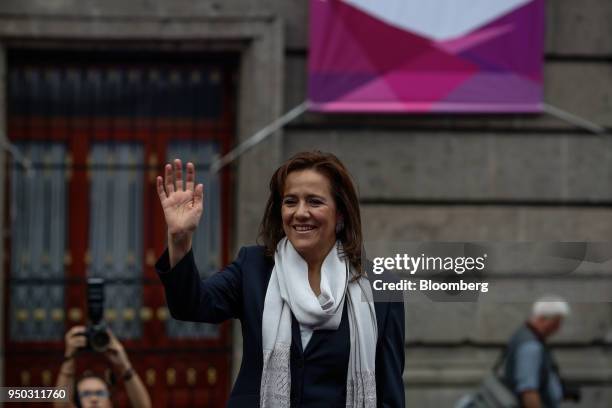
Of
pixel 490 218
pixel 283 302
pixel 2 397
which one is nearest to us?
pixel 283 302

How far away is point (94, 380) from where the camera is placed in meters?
5.70

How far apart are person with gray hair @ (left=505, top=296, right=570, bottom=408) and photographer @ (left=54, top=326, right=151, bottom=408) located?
8.71 feet

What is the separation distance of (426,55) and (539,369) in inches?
99.7

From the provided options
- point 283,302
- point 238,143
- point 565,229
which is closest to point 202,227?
point 238,143

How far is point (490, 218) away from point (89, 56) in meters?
3.23

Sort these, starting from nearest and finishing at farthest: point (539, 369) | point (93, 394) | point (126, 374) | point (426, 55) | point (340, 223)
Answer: point (340, 223), point (126, 374), point (93, 394), point (539, 369), point (426, 55)

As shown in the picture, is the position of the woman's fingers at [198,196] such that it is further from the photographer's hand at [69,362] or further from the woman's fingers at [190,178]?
the photographer's hand at [69,362]

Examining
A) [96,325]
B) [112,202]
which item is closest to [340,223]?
[96,325]

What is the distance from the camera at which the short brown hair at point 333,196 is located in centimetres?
366

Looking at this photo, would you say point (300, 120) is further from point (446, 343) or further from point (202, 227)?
point (446, 343)

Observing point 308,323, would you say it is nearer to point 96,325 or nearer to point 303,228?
point 303,228

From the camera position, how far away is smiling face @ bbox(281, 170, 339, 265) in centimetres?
360

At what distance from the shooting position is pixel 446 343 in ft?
27.9

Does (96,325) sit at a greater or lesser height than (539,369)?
greater
